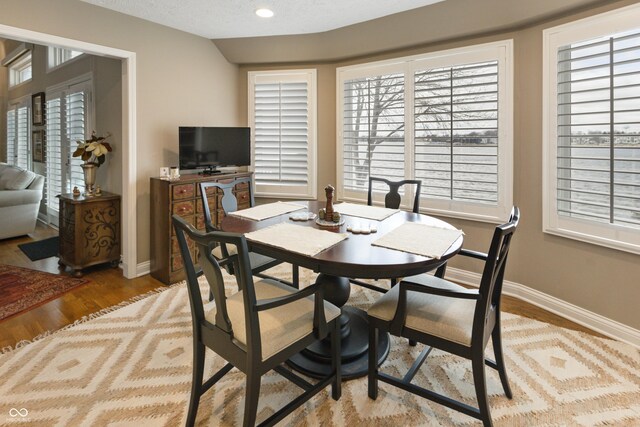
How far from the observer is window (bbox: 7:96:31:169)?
19.8 ft

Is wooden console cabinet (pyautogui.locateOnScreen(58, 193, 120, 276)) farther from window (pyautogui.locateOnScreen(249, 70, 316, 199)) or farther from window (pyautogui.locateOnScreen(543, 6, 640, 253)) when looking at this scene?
window (pyautogui.locateOnScreen(543, 6, 640, 253))

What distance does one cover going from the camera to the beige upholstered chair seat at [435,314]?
1606 millimetres

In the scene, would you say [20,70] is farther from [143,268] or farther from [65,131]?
[143,268]

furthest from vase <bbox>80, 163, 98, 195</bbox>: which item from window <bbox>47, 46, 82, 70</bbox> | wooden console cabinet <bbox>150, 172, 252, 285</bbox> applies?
window <bbox>47, 46, 82, 70</bbox>

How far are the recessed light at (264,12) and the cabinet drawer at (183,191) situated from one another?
175cm

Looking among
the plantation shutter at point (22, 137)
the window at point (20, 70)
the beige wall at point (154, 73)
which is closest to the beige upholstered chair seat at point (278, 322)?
the beige wall at point (154, 73)

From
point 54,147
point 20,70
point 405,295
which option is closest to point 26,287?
point 54,147

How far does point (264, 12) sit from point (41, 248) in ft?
13.0

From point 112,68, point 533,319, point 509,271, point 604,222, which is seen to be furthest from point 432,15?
point 112,68

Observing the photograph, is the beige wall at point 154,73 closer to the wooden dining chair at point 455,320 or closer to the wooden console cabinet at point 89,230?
the wooden console cabinet at point 89,230

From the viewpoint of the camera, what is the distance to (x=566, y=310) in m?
2.81

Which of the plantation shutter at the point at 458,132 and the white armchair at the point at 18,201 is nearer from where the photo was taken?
the plantation shutter at the point at 458,132

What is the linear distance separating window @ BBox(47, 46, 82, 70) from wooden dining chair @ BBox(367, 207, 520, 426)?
5.02 meters

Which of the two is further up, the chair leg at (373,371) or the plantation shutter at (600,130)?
the plantation shutter at (600,130)
